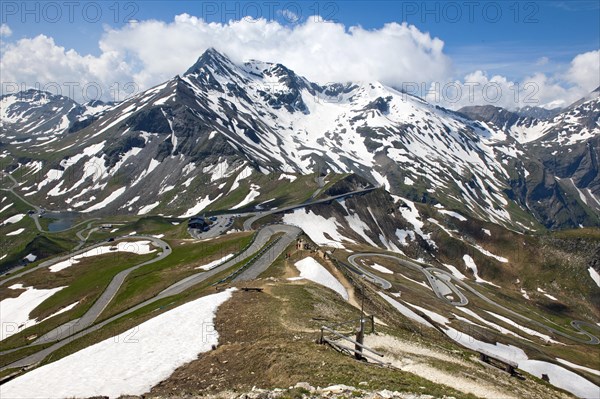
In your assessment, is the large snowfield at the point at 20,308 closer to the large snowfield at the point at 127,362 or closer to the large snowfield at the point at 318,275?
the large snowfield at the point at 318,275

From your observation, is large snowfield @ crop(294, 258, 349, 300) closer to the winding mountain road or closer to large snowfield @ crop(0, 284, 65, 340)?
the winding mountain road

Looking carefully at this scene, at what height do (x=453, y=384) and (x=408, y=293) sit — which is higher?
(x=453, y=384)

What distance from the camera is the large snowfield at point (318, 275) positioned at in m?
52.6

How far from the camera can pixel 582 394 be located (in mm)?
61062

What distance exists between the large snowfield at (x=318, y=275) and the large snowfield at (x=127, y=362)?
18.8 m

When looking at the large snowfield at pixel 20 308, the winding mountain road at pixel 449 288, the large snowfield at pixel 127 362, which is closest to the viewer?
the large snowfield at pixel 127 362

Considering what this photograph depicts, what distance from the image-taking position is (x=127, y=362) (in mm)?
29250

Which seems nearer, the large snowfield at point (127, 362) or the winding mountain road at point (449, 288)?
the large snowfield at point (127, 362)

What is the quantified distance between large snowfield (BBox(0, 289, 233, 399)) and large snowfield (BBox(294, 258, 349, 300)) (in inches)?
738

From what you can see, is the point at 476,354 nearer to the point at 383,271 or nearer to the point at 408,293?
the point at 408,293

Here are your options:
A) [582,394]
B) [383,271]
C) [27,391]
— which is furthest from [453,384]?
[383,271]

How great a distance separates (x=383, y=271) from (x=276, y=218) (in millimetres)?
53477

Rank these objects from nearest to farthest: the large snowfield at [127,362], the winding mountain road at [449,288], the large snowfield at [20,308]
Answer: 1. the large snowfield at [127,362]
2. the large snowfield at [20,308]
3. the winding mountain road at [449,288]

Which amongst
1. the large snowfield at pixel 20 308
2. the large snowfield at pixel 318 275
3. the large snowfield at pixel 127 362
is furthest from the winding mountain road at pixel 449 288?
the large snowfield at pixel 127 362
